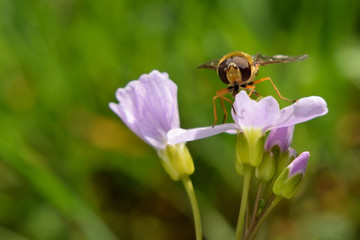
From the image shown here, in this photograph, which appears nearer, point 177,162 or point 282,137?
point 282,137

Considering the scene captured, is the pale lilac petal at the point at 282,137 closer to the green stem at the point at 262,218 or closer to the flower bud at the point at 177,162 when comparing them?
the green stem at the point at 262,218

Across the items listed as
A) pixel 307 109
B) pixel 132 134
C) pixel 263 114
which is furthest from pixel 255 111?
pixel 132 134

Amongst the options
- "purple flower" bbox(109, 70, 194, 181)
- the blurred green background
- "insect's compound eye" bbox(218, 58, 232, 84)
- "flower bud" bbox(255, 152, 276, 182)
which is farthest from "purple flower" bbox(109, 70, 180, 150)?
the blurred green background

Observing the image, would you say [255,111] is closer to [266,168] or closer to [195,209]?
[266,168]

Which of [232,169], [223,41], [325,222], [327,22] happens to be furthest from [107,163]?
[327,22]

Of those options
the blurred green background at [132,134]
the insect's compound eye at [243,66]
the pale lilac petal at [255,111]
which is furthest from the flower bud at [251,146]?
the blurred green background at [132,134]
